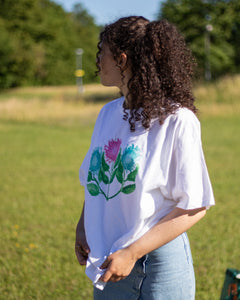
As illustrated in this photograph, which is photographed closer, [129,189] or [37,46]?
[129,189]

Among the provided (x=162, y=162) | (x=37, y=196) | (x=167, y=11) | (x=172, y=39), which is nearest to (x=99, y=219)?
(x=162, y=162)

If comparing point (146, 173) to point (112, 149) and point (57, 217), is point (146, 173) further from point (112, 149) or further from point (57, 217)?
point (57, 217)

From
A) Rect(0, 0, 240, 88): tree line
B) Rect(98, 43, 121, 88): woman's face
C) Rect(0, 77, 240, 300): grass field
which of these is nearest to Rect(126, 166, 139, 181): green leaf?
Rect(98, 43, 121, 88): woman's face

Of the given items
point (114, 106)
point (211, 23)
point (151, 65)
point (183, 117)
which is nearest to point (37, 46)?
point (211, 23)

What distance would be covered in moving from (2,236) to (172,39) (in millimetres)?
3963

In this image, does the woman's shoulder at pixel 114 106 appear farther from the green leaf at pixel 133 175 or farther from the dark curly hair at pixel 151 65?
the green leaf at pixel 133 175

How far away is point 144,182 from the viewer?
1261mm

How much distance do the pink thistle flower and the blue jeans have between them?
1.14 ft

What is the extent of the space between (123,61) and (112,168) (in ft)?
1.21

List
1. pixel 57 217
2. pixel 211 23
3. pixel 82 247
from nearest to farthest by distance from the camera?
1. pixel 82 247
2. pixel 57 217
3. pixel 211 23

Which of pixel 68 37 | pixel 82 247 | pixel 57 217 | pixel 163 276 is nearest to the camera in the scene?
pixel 163 276

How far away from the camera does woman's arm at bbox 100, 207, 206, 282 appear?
4.16 ft

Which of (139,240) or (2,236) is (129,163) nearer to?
(139,240)

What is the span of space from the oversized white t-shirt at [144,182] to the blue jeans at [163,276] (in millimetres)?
115
